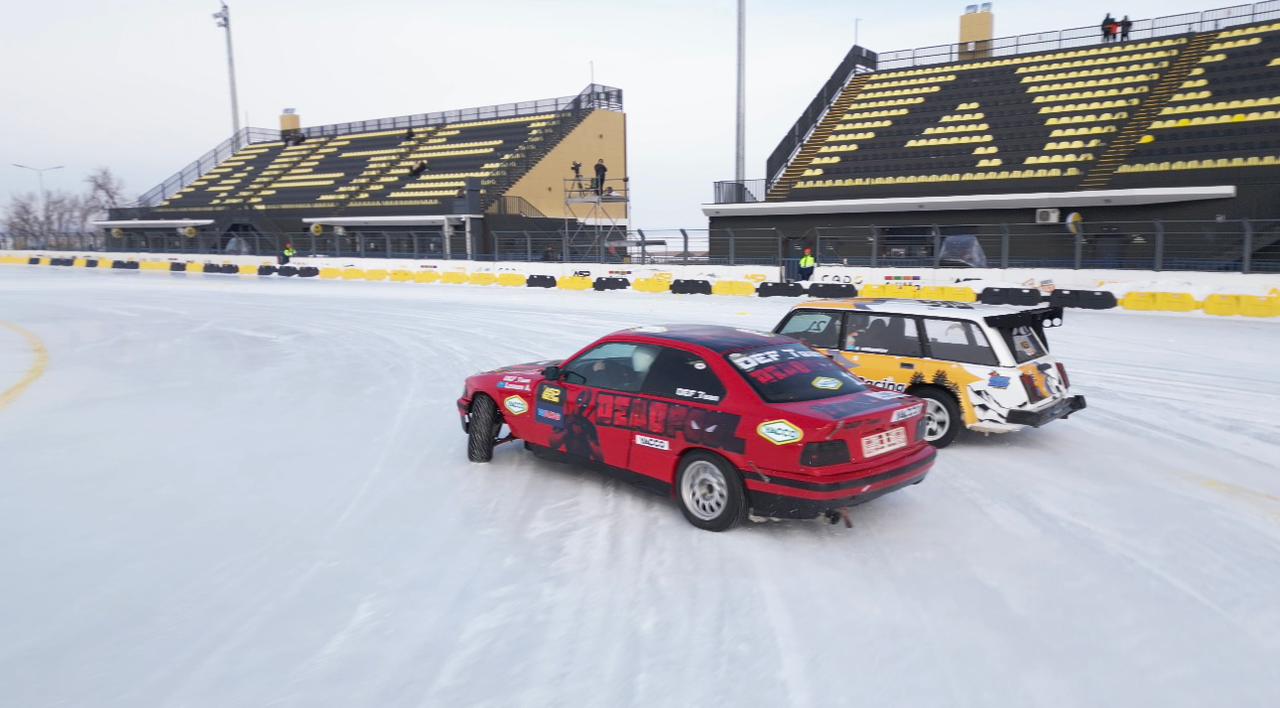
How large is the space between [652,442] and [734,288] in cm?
1996

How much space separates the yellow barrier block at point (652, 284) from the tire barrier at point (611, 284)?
296 millimetres

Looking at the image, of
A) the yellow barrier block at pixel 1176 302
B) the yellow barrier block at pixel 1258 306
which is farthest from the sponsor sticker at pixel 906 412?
the yellow barrier block at pixel 1176 302

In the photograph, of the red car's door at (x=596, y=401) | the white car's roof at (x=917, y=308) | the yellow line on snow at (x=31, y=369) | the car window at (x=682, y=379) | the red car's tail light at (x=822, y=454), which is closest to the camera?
the red car's tail light at (x=822, y=454)

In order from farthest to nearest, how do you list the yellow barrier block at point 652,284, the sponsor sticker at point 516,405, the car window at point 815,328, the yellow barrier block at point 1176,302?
the yellow barrier block at point 652,284, the yellow barrier block at point 1176,302, the car window at point 815,328, the sponsor sticker at point 516,405

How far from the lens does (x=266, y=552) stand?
5191 millimetres

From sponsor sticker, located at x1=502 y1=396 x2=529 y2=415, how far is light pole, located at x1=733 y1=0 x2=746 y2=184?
25.9m

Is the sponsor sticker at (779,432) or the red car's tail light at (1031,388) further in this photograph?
the red car's tail light at (1031,388)

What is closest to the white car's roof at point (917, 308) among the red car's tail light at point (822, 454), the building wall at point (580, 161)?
the red car's tail light at point (822, 454)

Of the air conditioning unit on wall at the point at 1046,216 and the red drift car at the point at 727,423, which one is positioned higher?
the air conditioning unit on wall at the point at 1046,216

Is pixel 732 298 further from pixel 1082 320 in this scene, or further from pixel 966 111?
pixel 966 111

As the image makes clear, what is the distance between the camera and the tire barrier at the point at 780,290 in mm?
23859

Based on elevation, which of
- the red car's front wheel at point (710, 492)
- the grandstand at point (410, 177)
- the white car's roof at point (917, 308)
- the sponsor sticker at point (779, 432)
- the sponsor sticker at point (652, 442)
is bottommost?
the red car's front wheel at point (710, 492)

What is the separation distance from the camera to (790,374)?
226 inches

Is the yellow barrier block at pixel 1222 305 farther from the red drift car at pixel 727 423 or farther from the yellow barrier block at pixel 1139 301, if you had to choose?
the red drift car at pixel 727 423
